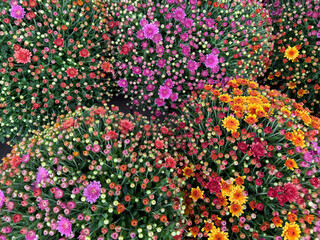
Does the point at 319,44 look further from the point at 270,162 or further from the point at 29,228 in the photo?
the point at 29,228

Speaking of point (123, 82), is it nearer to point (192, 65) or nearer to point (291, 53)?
point (192, 65)

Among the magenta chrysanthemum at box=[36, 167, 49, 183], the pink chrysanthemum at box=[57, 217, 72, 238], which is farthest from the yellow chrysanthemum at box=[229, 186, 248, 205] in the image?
the magenta chrysanthemum at box=[36, 167, 49, 183]

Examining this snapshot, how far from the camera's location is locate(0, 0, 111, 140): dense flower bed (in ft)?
6.45

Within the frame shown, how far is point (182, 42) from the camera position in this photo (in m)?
2.30

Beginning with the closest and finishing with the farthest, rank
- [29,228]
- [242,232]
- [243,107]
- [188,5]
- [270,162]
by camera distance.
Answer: [29,228] → [242,232] → [270,162] → [243,107] → [188,5]

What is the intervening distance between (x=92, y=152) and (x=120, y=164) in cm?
19

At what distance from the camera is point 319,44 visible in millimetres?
2457

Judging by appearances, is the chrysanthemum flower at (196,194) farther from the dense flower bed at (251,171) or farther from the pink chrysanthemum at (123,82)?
the pink chrysanthemum at (123,82)

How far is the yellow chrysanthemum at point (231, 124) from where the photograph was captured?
5.44 feet

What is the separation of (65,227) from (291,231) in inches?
48.8

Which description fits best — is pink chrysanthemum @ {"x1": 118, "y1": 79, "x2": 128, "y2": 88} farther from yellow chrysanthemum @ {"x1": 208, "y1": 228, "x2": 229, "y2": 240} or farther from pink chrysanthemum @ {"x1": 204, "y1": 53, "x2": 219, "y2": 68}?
yellow chrysanthemum @ {"x1": 208, "y1": 228, "x2": 229, "y2": 240}

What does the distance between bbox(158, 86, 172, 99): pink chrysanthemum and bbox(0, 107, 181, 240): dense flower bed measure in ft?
2.76

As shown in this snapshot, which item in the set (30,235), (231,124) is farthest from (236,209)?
(30,235)

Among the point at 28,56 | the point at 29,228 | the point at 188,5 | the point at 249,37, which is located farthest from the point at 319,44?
the point at 29,228
